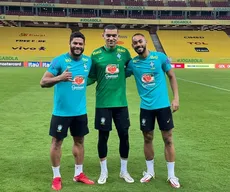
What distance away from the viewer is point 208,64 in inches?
1634

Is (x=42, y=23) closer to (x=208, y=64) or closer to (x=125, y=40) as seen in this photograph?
(x=125, y=40)

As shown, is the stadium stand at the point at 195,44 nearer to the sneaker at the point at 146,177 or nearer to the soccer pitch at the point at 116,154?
the soccer pitch at the point at 116,154

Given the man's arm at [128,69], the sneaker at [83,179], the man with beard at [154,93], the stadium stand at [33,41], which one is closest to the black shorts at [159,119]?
the man with beard at [154,93]

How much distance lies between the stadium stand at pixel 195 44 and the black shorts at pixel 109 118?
42847 millimetres

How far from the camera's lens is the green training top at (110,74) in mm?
4750

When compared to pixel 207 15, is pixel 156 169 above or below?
below

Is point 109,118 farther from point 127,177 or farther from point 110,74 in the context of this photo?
point 127,177

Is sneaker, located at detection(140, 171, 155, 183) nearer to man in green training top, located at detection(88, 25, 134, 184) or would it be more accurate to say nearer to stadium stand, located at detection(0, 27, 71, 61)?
man in green training top, located at detection(88, 25, 134, 184)

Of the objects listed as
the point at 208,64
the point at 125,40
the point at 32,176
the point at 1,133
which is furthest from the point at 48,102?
the point at 125,40

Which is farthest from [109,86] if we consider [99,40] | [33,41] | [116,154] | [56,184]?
[33,41]

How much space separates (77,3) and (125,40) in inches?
480

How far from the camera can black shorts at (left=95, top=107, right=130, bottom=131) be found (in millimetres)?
4797

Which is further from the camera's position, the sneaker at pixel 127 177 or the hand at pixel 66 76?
the sneaker at pixel 127 177

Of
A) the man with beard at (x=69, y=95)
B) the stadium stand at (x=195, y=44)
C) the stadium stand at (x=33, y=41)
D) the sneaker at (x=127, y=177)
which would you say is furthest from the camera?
the stadium stand at (x=195, y=44)
